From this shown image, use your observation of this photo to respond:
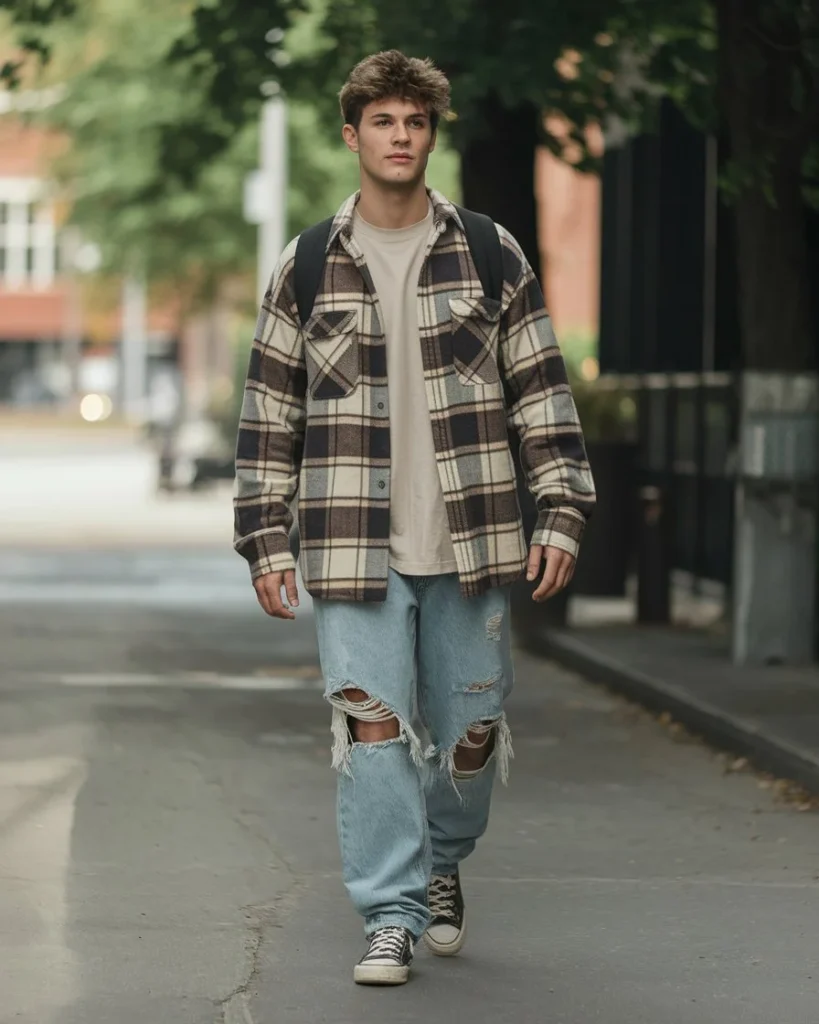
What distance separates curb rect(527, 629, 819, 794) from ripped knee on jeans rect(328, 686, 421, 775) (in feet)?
10.6

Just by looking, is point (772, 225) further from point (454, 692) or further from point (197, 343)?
point (197, 343)

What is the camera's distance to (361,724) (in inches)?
214

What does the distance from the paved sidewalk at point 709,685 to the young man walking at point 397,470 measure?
3139 mm

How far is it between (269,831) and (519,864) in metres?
0.89

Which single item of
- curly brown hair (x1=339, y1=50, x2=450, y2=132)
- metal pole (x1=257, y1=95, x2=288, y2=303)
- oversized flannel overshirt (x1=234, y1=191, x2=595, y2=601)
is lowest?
oversized flannel overshirt (x1=234, y1=191, x2=595, y2=601)

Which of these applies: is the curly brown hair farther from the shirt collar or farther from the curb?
the curb

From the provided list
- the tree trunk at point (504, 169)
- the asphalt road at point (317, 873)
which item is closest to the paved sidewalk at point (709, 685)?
the asphalt road at point (317, 873)

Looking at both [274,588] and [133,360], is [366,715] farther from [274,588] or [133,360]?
[133,360]

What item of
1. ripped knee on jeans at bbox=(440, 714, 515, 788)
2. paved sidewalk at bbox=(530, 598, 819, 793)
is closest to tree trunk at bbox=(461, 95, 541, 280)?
paved sidewalk at bbox=(530, 598, 819, 793)

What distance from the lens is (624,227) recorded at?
19.3m

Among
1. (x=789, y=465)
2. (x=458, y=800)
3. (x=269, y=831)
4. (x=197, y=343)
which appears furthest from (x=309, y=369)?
(x=197, y=343)

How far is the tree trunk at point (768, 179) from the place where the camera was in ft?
36.8

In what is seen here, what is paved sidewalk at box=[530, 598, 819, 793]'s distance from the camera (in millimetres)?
9055

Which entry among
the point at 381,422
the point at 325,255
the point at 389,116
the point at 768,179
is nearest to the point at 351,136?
the point at 389,116
